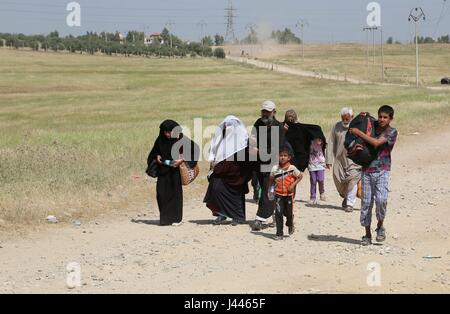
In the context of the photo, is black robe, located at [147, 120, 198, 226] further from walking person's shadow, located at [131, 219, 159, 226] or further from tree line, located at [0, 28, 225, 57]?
tree line, located at [0, 28, 225, 57]

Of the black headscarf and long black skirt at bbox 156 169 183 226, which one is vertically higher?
the black headscarf

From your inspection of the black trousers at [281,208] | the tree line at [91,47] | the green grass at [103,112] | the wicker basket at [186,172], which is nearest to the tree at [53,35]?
the tree line at [91,47]

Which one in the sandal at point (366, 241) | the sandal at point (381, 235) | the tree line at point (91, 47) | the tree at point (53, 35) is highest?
the tree at point (53, 35)

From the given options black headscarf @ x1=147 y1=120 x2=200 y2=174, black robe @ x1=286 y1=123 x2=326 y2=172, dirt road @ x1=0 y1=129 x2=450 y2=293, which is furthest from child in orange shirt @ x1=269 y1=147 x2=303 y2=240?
black robe @ x1=286 y1=123 x2=326 y2=172

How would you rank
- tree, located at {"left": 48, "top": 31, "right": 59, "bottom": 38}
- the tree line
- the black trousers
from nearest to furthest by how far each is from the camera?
the black trousers
the tree line
tree, located at {"left": 48, "top": 31, "right": 59, "bottom": 38}

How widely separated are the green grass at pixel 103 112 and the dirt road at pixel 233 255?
1.80 meters

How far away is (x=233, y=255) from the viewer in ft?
30.0

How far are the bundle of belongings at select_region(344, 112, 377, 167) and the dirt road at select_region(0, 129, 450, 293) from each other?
111cm

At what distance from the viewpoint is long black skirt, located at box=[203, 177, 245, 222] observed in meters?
11.3

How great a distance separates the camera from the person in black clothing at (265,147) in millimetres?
10625

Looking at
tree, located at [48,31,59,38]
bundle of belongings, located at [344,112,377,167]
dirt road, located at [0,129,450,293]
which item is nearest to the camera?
dirt road, located at [0,129,450,293]

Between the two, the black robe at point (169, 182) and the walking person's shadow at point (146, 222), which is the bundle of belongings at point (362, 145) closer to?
the black robe at point (169, 182)
